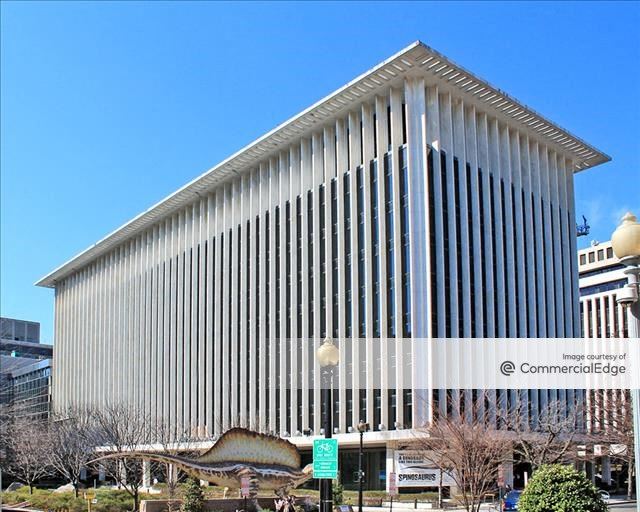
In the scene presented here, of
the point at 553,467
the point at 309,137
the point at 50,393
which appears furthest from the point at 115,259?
the point at 553,467

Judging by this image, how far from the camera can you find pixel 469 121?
208ft

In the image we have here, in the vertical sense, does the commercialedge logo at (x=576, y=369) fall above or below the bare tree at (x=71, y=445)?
above

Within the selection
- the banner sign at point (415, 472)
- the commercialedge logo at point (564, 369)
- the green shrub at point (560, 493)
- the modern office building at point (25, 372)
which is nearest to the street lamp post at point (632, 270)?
the green shrub at point (560, 493)

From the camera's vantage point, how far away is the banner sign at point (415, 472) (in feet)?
184

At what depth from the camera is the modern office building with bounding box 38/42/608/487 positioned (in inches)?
2293

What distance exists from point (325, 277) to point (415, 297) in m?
10.2

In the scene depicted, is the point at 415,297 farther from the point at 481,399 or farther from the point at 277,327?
the point at 277,327

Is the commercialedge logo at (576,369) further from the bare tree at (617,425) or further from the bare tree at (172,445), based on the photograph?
the bare tree at (172,445)

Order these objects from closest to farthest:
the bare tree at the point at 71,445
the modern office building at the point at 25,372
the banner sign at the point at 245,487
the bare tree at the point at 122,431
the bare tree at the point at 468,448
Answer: the bare tree at the point at 468,448, the banner sign at the point at 245,487, the bare tree at the point at 71,445, the bare tree at the point at 122,431, the modern office building at the point at 25,372

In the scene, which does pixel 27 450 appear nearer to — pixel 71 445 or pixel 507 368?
pixel 71 445

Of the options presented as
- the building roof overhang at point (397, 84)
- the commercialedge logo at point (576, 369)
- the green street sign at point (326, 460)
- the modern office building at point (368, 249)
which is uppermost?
the building roof overhang at point (397, 84)

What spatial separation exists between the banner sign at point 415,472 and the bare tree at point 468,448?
188 cm

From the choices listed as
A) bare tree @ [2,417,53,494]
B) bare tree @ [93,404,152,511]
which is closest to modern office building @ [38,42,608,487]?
bare tree @ [93,404,152,511]

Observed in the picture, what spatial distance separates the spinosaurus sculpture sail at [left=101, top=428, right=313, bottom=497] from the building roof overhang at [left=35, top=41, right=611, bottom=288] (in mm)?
30985
